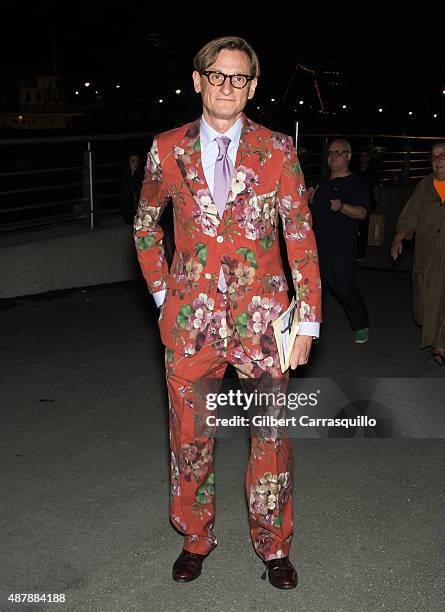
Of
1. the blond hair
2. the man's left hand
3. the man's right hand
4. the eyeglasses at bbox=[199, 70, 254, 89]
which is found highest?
the blond hair

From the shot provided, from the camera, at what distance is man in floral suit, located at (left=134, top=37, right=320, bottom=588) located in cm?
353

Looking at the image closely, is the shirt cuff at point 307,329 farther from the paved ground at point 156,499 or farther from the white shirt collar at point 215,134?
the paved ground at point 156,499

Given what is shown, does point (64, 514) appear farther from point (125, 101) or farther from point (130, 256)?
point (125, 101)

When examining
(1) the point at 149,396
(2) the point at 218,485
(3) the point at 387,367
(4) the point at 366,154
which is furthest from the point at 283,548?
(4) the point at 366,154

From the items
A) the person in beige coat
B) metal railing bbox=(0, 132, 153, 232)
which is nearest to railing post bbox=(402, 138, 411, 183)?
metal railing bbox=(0, 132, 153, 232)

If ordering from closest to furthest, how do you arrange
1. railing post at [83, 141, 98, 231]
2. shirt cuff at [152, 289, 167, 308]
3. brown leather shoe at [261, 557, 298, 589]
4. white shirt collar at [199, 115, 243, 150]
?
white shirt collar at [199, 115, 243, 150] → shirt cuff at [152, 289, 167, 308] → brown leather shoe at [261, 557, 298, 589] → railing post at [83, 141, 98, 231]

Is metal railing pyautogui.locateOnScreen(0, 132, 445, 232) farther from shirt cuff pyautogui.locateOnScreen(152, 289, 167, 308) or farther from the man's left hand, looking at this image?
the man's left hand

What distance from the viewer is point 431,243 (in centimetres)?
768

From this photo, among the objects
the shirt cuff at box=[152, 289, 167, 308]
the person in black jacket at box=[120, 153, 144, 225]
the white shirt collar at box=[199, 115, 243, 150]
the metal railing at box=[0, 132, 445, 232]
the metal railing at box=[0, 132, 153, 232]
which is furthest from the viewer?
the metal railing at box=[0, 132, 445, 232]

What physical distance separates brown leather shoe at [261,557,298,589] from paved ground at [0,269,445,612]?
0.06 meters

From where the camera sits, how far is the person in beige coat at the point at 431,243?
7617 mm

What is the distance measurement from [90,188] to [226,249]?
27.8 feet

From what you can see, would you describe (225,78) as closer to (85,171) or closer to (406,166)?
(85,171)

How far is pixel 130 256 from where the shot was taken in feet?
38.9
